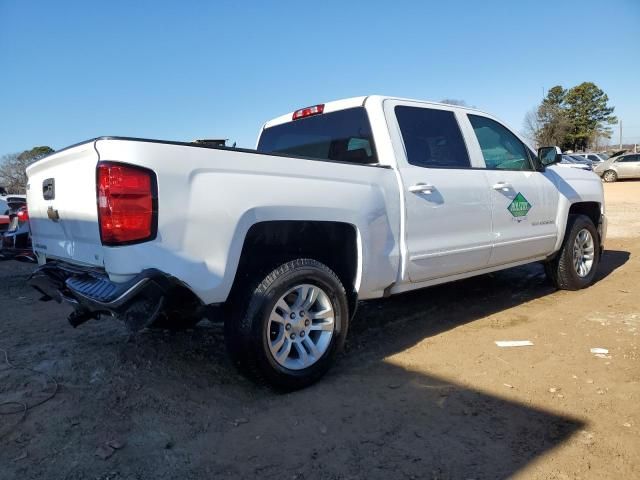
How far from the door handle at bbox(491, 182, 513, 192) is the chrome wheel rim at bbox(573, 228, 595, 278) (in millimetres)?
1633

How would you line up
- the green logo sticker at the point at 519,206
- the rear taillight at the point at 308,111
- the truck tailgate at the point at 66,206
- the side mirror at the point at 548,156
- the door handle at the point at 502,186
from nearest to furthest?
the truck tailgate at the point at 66,206, the rear taillight at the point at 308,111, the door handle at the point at 502,186, the green logo sticker at the point at 519,206, the side mirror at the point at 548,156

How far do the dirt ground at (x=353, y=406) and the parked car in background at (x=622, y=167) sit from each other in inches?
1075

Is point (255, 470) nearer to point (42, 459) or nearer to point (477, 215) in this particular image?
point (42, 459)

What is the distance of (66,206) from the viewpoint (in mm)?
2979

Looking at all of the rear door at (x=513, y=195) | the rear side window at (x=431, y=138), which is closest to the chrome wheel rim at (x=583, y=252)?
the rear door at (x=513, y=195)

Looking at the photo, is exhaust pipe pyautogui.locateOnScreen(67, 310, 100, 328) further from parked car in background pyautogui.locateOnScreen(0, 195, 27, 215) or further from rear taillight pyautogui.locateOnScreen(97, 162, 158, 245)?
parked car in background pyautogui.locateOnScreen(0, 195, 27, 215)

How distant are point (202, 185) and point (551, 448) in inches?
88.1

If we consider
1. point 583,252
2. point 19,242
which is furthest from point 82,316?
point 583,252

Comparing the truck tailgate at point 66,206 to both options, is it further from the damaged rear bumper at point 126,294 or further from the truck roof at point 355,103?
the truck roof at point 355,103

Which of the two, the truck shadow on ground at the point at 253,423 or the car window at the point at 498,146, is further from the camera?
the car window at the point at 498,146

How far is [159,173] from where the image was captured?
252 centimetres

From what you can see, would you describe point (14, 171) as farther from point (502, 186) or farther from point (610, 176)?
point (610, 176)

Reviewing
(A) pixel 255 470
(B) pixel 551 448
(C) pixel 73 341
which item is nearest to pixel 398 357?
(B) pixel 551 448

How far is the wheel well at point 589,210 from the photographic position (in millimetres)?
5828
